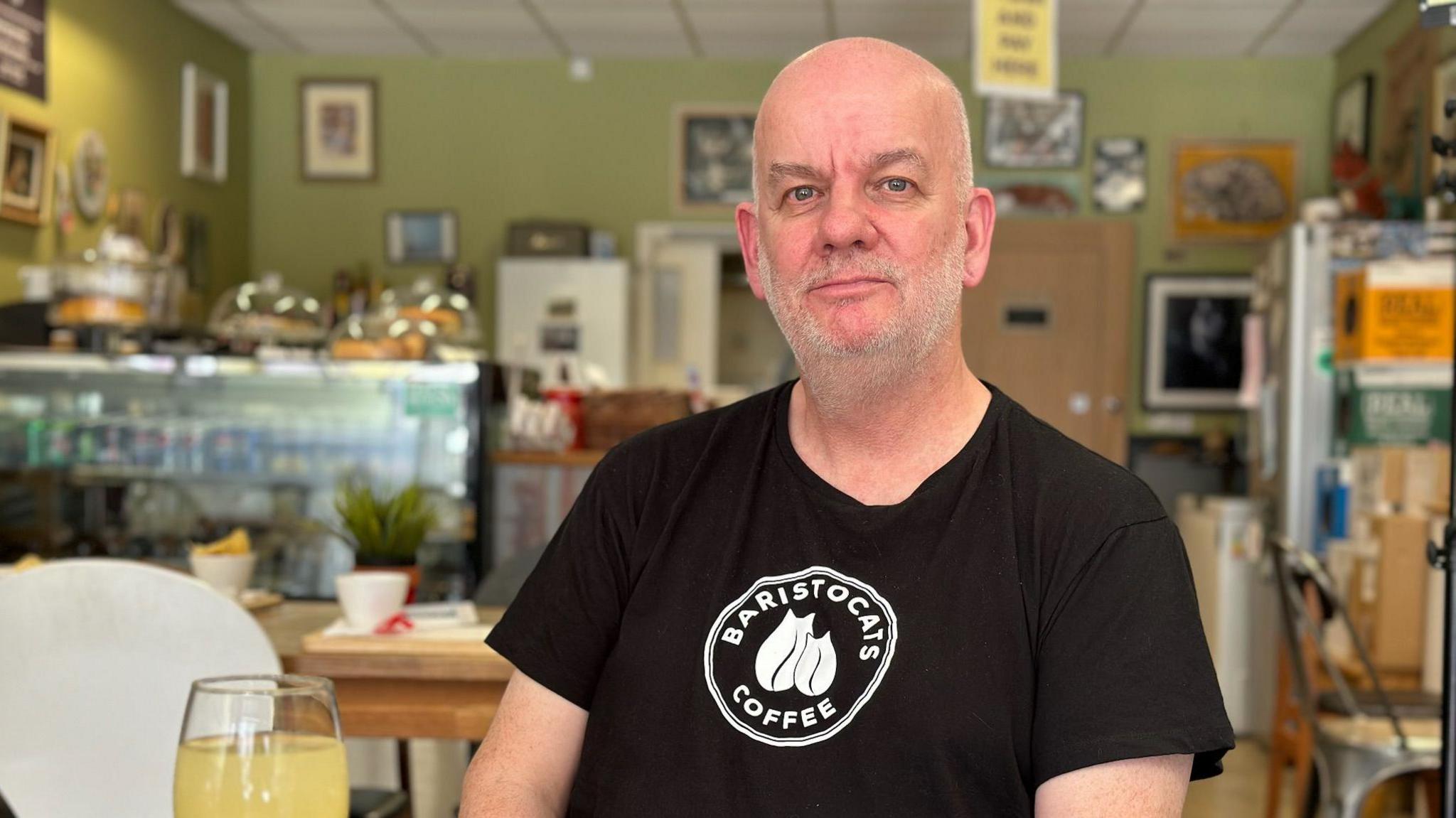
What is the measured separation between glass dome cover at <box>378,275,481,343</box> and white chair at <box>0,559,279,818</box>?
2.57 metres

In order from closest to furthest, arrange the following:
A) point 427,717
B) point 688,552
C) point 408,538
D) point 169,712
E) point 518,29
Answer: point 688,552 → point 169,712 → point 427,717 → point 408,538 → point 518,29

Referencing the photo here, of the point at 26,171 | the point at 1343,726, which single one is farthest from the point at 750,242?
the point at 26,171

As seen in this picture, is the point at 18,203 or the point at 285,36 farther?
the point at 285,36

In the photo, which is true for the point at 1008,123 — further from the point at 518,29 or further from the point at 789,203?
the point at 789,203

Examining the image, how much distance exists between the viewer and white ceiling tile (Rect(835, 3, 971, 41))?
6.44m

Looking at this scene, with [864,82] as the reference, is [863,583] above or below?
below

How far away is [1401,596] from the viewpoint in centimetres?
452

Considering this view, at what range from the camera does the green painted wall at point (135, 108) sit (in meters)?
5.56

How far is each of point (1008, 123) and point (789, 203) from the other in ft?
20.3

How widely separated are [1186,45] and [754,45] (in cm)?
201

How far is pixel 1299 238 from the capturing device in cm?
517

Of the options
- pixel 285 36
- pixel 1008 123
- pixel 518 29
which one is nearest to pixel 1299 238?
pixel 1008 123

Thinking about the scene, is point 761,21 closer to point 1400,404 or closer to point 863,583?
point 1400,404

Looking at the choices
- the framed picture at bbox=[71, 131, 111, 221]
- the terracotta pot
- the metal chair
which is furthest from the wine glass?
the framed picture at bbox=[71, 131, 111, 221]
